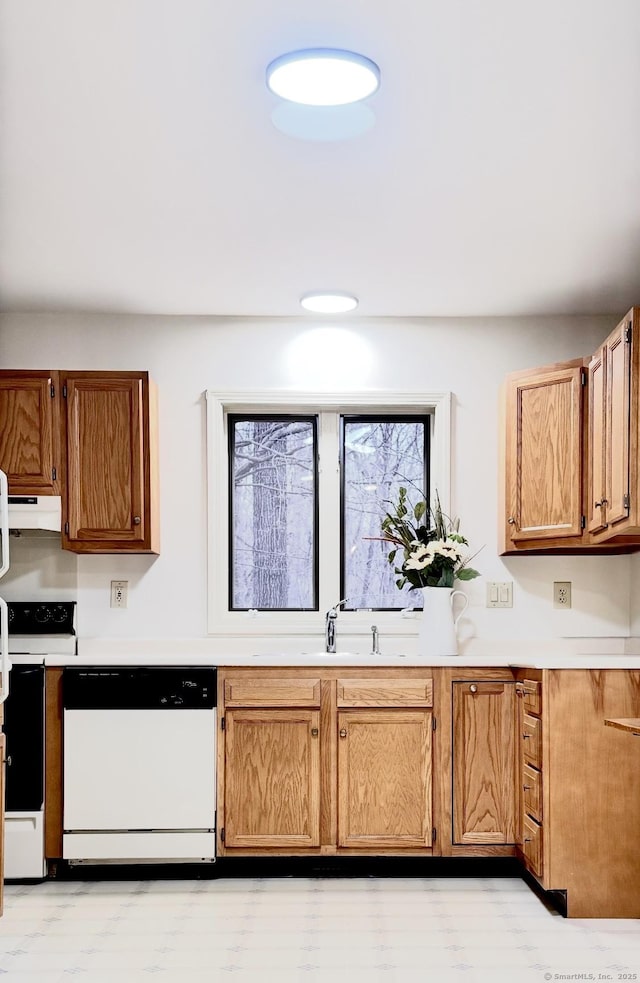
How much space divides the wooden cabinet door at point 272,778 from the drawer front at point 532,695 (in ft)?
2.77

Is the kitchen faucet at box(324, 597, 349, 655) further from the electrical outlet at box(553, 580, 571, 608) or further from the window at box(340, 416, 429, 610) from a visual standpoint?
the electrical outlet at box(553, 580, 571, 608)

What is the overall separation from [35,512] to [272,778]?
4.93 feet

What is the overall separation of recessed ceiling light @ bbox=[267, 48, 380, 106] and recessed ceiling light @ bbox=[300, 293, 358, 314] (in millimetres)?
1881

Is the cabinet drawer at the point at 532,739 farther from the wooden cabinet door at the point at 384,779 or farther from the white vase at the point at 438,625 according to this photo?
the white vase at the point at 438,625

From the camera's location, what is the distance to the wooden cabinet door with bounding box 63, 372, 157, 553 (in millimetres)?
4391

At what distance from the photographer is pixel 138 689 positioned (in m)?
4.11

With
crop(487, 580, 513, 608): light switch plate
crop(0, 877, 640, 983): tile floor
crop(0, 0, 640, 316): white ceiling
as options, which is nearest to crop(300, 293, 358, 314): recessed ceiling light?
crop(0, 0, 640, 316): white ceiling

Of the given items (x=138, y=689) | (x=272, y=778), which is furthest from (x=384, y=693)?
(x=138, y=689)

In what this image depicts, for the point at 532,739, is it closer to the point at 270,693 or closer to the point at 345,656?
the point at 345,656

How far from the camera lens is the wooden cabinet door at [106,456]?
4.39 metres

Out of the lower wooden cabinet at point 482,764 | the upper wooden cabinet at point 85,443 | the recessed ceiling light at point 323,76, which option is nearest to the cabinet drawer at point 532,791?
the lower wooden cabinet at point 482,764

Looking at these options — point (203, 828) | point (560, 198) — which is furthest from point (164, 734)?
point (560, 198)

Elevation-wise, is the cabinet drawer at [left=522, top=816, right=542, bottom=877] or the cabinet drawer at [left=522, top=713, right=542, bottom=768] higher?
the cabinet drawer at [left=522, top=713, right=542, bottom=768]

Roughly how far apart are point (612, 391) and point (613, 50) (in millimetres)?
1666
